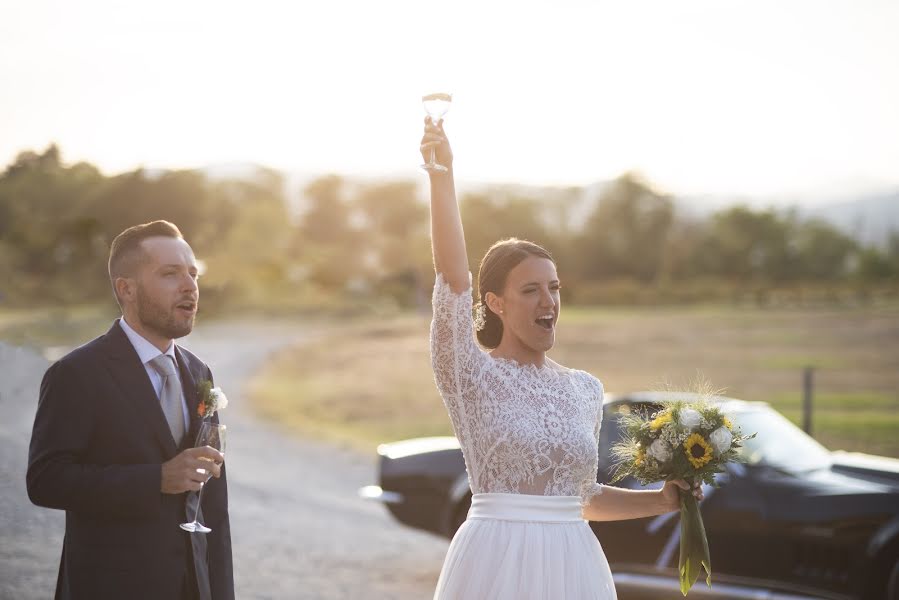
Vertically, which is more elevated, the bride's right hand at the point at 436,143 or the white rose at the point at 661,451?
the bride's right hand at the point at 436,143

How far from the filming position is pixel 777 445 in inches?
291

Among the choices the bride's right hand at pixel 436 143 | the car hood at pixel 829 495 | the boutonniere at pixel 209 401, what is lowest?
the car hood at pixel 829 495

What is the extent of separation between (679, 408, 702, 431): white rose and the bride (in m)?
0.36

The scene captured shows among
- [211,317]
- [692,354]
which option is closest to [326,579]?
[692,354]

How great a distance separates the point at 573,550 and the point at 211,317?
45.3 meters

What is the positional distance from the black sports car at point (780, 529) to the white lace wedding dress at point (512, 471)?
305 centimetres

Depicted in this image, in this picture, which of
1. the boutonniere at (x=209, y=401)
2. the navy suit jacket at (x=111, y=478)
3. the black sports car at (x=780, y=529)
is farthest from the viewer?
the black sports car at (x=780, y=529)

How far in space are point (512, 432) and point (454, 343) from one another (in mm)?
339

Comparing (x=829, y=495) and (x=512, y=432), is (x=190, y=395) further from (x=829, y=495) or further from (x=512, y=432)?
(x=829, y=495)

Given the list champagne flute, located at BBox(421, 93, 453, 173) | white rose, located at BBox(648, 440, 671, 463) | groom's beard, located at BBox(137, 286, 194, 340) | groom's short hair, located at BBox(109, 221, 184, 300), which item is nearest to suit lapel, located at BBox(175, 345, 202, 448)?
groom's beard, located at BBox(137, 286, 194, 340)

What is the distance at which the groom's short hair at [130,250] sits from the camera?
3.13 meters

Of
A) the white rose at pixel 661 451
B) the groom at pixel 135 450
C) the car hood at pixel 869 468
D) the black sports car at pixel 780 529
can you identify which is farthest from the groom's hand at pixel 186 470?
the car hood at pixel 869 468

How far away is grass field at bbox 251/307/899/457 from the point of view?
23297mm

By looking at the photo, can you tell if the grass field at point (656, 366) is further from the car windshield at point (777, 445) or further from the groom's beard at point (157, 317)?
the groom's beard at point (157, 317)
